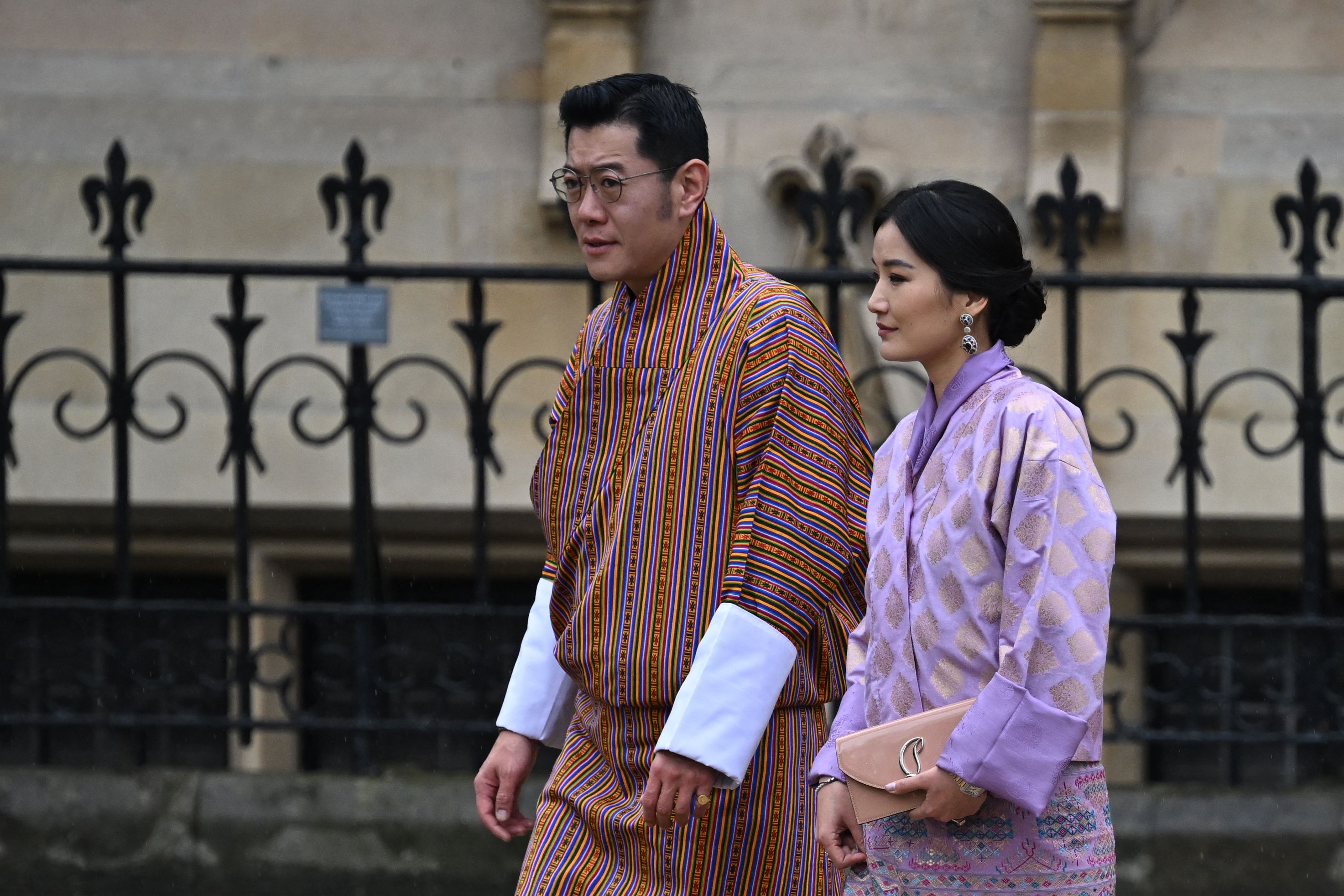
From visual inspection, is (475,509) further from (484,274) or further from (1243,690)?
(1243,690)

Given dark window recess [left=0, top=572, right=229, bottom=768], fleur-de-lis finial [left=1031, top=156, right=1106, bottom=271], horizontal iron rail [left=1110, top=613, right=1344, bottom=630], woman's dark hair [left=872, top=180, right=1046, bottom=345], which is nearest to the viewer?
woman's dark hair [left=872, top=180, right=1046, bottom=345]

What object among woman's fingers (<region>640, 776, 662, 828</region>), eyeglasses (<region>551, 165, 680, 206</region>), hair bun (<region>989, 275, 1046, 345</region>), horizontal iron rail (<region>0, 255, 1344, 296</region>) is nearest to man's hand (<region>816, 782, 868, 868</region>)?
woman's fingers (<region>640, 776, 662, 828</region>)

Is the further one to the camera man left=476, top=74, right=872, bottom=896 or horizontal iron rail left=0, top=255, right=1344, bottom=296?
horizontal iron rail left=0, top=255, right=1344, bottom=296

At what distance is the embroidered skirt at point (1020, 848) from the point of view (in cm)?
244

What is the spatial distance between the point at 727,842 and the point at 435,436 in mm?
3972

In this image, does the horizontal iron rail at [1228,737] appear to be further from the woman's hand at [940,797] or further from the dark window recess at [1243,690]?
the woman's hand at [940,797]

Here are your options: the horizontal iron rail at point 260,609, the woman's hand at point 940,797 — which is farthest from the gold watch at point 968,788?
the horizontal iron rail at point 260,609

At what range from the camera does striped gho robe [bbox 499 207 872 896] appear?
2.75 m

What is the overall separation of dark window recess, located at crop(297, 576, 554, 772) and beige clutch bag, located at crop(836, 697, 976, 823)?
10.1ft

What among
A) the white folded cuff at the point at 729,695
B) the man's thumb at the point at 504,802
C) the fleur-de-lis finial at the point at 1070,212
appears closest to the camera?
the white folded cuff at the point at 729,695

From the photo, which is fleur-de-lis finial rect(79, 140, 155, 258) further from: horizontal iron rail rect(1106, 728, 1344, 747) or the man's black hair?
horizontal iron rail rect(1106, 728, 1344, 747)

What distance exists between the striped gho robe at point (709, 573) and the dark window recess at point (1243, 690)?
2618 millimetres

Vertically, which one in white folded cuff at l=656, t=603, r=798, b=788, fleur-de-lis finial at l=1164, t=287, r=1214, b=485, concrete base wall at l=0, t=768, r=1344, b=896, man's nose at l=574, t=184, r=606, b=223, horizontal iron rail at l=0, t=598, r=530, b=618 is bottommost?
concrete base wall at l=0, t=768, r=1344, b=896

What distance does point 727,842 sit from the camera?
2838mm
